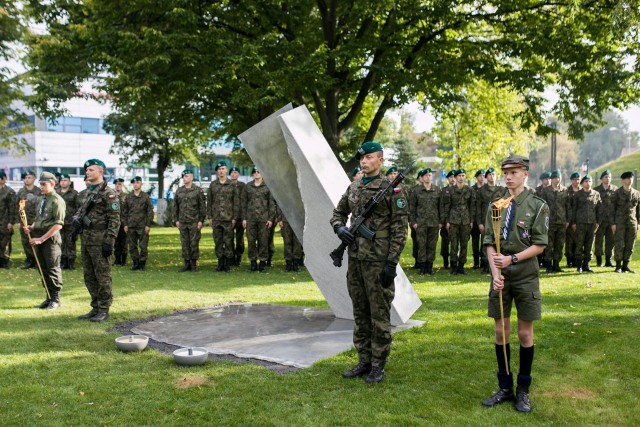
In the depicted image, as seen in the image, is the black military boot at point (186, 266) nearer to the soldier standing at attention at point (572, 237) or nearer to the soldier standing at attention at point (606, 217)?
the soldier standing at attention at point (572, 237)

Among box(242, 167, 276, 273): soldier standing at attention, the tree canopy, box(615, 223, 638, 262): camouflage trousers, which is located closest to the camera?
box(615, 223, 638, 262): camouflage trousers

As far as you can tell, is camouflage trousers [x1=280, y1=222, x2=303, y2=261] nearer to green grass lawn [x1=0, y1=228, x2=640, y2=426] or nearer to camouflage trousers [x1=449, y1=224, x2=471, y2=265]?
camouflage trousers [x1=449, y1=224, x2=471, y2=265]

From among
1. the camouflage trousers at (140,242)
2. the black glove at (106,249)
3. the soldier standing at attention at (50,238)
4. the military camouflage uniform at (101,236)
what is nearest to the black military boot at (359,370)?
the black glove at (106,249)

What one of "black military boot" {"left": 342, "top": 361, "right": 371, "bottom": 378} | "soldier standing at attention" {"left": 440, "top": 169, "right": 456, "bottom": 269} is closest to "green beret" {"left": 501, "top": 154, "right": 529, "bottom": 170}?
"black military boot" {"left": 342, "top": 361, "right": 371, "bottom": 378}

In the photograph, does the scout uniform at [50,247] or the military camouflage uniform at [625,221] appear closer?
the scout uniform at [50,247]

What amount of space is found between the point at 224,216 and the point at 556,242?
8010 millimetres

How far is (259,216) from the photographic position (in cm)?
1368

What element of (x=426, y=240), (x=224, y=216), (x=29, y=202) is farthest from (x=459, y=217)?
(x=29, y=202)

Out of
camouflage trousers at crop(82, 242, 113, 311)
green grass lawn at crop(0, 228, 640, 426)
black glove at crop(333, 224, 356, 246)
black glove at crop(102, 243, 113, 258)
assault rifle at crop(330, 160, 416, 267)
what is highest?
assault rifle at crop(330, 160, 416, 267)

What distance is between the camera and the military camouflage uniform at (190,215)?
13.5 metres

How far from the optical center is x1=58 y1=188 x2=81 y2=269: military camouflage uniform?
13922 millimetres

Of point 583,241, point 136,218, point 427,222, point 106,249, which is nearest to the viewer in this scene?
point 106,249

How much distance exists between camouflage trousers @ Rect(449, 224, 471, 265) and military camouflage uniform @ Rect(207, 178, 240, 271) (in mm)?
5225

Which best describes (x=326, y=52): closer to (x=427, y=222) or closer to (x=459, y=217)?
(x=427, y=222)
